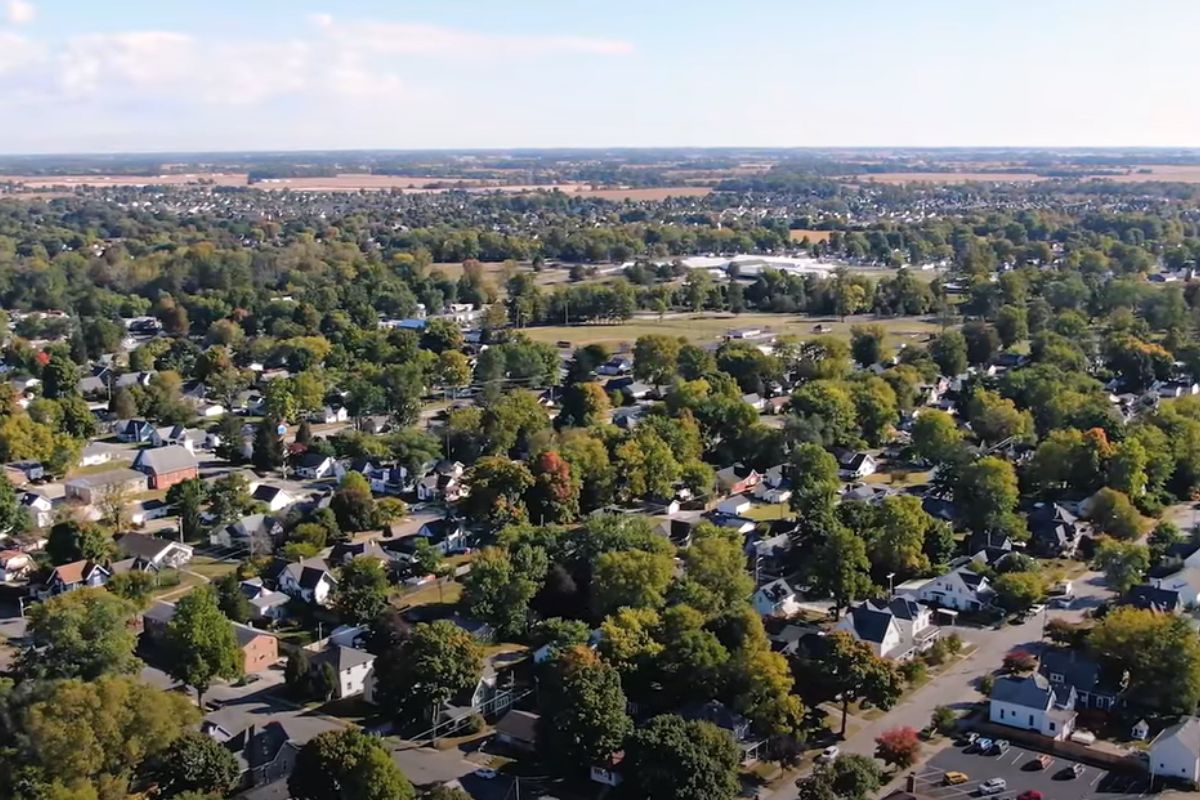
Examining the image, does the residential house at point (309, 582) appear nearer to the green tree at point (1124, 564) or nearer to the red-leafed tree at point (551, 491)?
the red-leafed tree at point (551, 491)

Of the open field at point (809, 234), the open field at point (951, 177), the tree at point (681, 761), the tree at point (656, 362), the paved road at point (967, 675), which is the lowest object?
the paved road at point (967, 675)

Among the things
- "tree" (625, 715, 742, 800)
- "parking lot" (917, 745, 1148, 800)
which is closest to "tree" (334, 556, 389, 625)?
"tree" (625, 715, 742, 800)

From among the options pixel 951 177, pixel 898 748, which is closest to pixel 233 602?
pixel 898 748

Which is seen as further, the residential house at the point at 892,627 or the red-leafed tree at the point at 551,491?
the red-leafed tree at the point at 551,491

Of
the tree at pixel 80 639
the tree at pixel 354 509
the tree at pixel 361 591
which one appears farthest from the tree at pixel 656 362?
the tree at pixel 80 639

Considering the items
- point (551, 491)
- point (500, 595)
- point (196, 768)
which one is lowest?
point (196, 768)

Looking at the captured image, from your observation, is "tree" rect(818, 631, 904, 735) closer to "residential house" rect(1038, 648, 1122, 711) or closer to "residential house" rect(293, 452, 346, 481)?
"residential house" rect(1038, 648, 1122, 711)

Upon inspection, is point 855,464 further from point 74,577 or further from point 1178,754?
point 74,577

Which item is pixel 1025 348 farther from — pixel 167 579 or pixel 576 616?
pixel 167 579
